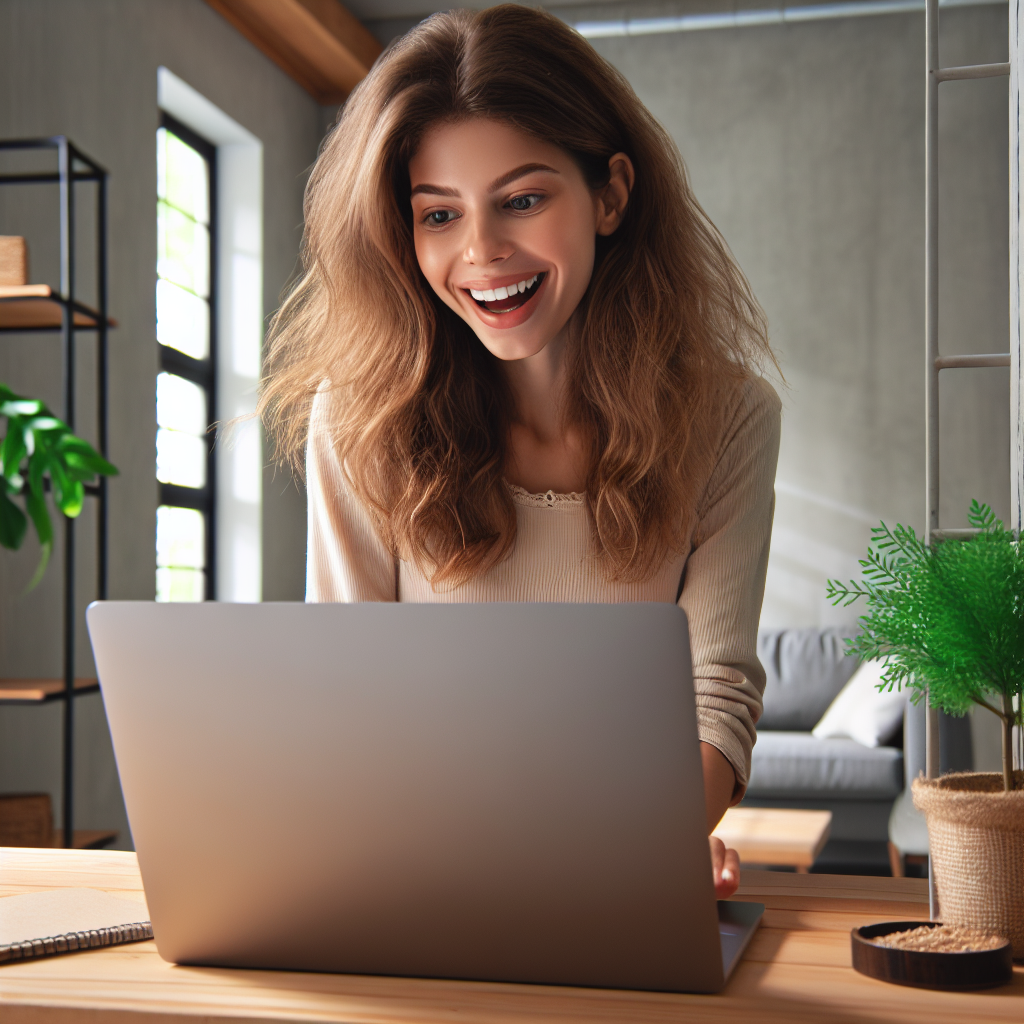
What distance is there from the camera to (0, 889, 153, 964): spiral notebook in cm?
72

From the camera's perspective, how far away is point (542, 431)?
4.34 feet

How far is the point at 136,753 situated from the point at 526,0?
5091 millimetres

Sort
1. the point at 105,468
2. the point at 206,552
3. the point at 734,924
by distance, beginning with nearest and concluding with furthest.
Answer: the point at 105,468, the point at 734,924, the point at 206,552

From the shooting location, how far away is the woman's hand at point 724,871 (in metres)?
0.79

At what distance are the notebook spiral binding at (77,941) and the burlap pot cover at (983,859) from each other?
507mm

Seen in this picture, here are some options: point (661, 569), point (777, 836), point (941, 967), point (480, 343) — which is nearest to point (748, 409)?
point (661, 569)

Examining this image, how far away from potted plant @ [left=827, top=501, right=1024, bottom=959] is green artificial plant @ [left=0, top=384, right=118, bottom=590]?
0.43 meters

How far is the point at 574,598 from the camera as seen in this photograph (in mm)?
1234

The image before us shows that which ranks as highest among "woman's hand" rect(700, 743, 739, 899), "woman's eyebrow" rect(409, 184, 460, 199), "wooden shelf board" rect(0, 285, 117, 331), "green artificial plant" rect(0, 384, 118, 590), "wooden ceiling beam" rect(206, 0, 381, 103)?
"wooden ceiling beam" rect(206, 0, 381, 103)

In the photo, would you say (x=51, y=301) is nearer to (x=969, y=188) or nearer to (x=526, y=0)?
(x=526, y=0)

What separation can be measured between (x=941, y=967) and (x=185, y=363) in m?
4.49

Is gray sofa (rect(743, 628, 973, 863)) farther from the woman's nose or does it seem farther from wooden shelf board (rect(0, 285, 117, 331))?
the woman's nose

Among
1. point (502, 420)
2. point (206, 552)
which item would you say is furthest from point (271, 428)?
point (206, 552)

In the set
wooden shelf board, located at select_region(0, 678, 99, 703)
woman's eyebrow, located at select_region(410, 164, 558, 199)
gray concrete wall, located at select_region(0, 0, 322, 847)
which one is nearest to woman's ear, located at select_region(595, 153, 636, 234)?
woman's eyebrow, located at select_region(410, 164, 558, 199)
